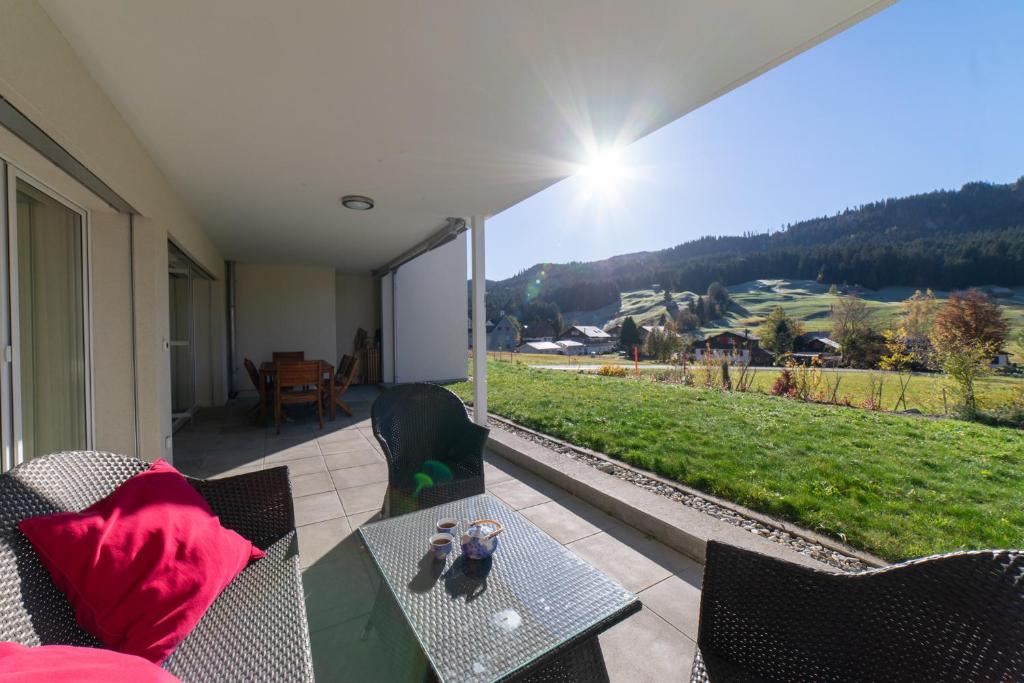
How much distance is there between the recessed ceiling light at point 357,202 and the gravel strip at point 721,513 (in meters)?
2.90

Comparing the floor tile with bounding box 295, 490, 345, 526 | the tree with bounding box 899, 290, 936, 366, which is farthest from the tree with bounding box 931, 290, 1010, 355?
the floor tile with bounding box 295, 490, 345, 526

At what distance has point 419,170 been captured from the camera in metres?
3.41

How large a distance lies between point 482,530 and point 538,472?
193 cm

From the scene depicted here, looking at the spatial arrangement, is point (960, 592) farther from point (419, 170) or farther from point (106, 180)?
point (106, 180)

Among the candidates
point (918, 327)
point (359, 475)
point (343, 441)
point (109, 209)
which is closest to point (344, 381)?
point (343, 441)

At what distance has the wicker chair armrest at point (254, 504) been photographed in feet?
5.42

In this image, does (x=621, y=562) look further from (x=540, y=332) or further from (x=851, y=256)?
(x=851, y=256)

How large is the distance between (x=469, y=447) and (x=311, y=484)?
4.93 feet

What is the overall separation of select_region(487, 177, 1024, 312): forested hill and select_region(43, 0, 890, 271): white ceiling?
31993 millimetres

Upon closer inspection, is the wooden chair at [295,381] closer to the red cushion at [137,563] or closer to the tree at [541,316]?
the red cushion at [137,563]

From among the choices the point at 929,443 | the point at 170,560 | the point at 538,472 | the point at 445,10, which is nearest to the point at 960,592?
the point at 170,560

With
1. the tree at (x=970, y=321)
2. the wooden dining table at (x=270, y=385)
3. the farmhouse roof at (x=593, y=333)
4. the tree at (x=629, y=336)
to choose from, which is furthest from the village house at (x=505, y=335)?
the wooden dining table at (x=270, y=385)

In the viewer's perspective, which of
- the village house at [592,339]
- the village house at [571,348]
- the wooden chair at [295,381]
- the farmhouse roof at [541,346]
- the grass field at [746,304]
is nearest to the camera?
the wooden chair at [295,381]

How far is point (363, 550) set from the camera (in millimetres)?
2258
